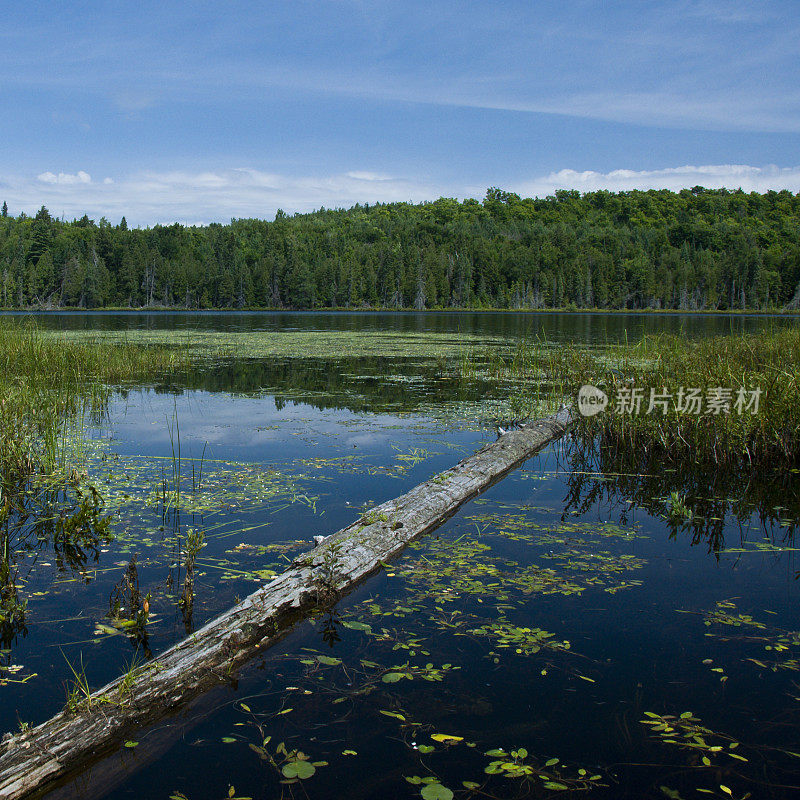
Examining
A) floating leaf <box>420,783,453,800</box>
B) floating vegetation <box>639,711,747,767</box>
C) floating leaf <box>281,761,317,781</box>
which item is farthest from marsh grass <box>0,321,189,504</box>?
floating vegetation <box>639,711,747,767</box>

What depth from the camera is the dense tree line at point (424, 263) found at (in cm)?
11169

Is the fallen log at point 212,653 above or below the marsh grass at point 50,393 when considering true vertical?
below

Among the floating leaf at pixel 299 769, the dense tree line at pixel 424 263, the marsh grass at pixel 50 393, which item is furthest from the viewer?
the dense tree line at pixel 424 263

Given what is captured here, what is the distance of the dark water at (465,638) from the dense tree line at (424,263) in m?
102

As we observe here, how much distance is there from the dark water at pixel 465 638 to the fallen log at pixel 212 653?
11 centimetres

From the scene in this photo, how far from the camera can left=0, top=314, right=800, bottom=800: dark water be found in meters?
2.99

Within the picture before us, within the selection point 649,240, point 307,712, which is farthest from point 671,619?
point 649,240

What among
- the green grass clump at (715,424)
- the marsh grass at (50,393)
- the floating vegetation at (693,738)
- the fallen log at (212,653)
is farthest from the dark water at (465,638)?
the marsh grass at (50,393)

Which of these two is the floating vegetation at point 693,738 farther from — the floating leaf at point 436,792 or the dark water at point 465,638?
the floating leaf at point 436,792

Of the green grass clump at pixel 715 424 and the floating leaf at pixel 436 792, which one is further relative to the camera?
the green grass clump at pixel 715 424

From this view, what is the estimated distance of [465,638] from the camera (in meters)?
4.05

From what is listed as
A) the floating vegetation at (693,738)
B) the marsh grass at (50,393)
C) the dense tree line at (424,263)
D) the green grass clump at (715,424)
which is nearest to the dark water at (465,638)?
the floating vegetation at (693,738)

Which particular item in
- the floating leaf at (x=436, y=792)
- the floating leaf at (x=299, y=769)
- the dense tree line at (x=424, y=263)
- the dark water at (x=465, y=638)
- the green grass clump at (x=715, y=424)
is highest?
the dense tree line at (x=424, y=263)

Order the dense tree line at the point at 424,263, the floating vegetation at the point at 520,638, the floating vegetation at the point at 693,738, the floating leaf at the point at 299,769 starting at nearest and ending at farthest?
1. the floating leaf at the point at 299,769
2. the floating vegetation at the point at 693,738
3. the floating vegetation at the point at 520,638
4. the dense tree line at the point at 424,263
